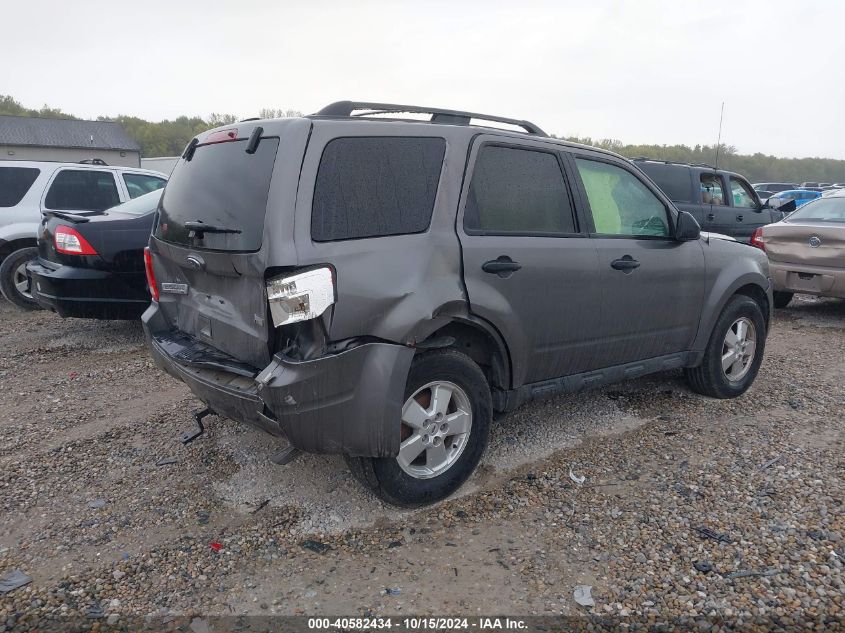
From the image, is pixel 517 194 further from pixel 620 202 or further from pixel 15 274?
pixel 15 274

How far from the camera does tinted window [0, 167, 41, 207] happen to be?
775cm

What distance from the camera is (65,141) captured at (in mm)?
54625

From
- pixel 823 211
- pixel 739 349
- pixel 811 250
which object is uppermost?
pixel 823 211

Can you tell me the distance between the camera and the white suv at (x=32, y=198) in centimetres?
764

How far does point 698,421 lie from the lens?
4.48 metres

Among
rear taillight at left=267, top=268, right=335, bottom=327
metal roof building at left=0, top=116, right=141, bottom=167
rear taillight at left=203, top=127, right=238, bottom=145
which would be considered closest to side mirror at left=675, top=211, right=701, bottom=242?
rear taillight at left=267, top=268, right=335, bottom=327

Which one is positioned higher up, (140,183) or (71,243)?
→ (140,183)

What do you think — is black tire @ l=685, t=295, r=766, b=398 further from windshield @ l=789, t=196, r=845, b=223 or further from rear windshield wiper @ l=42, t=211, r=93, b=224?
rear windshield wiper @ l=42, t=211, r=93, b=224

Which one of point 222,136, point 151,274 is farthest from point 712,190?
point 151,274

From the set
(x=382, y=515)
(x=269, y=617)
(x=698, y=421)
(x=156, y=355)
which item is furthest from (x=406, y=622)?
(x=698, y=421)

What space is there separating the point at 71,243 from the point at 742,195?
402 inches

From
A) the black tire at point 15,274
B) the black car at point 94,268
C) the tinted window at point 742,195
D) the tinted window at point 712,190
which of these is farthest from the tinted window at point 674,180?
the black tire at point 15,274

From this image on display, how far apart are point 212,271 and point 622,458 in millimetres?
2597

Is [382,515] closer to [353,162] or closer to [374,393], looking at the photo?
[374,393]
